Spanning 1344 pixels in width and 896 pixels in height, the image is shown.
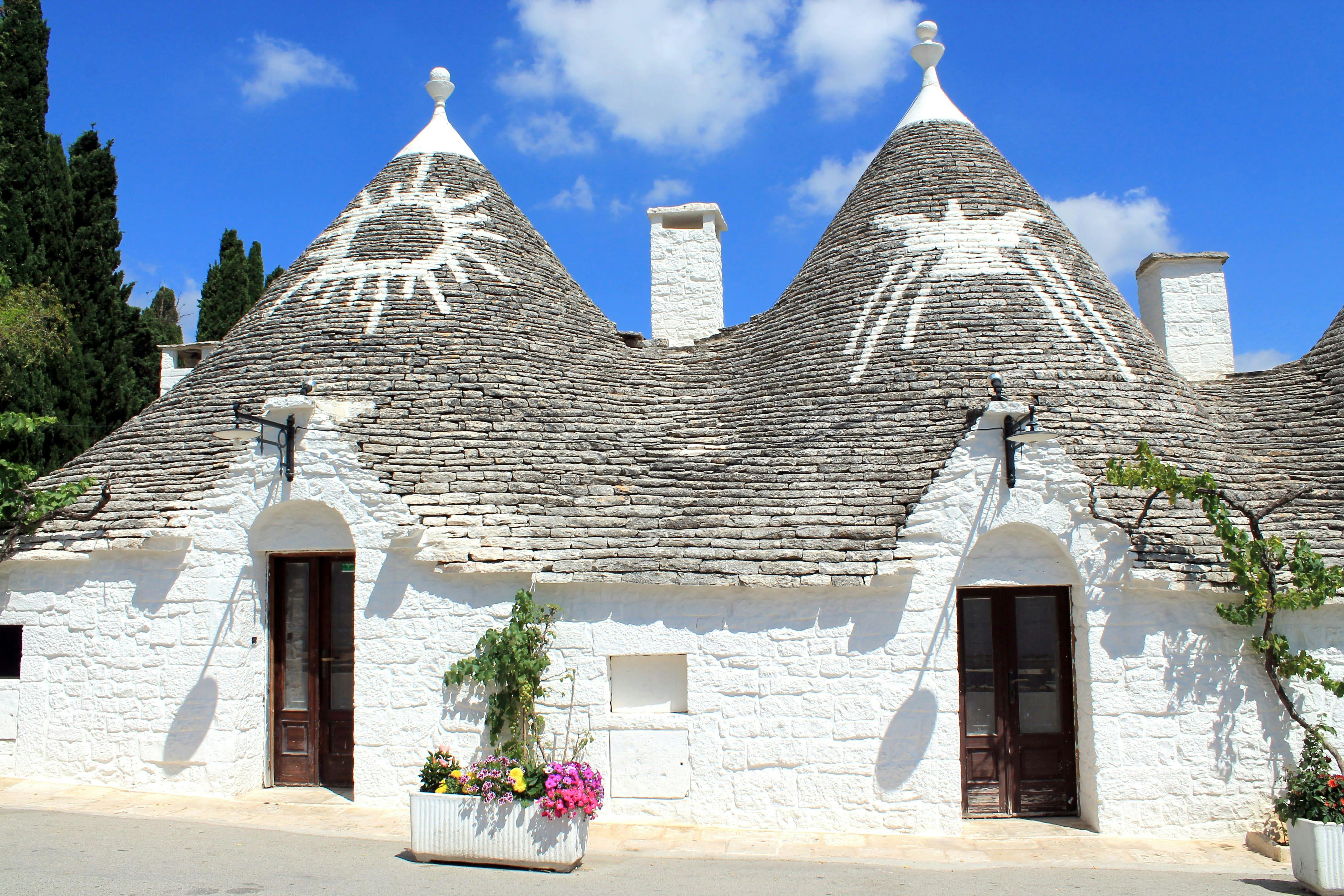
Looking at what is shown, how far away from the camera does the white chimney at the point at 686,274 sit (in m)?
12.4

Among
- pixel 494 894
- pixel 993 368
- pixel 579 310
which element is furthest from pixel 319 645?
pixel 993 368

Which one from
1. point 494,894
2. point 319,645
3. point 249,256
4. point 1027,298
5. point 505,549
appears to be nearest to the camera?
point 494,894

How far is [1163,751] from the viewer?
23.2 ft

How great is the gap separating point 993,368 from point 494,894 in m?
6.42

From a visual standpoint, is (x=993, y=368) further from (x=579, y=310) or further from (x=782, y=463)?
(x=579, y=310)

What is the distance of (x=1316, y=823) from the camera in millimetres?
6020

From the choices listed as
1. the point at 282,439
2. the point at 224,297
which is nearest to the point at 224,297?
the point at 224,297

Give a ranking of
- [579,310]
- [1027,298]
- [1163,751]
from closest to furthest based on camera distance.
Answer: [1163,751] < [1027,298] < [579,310]

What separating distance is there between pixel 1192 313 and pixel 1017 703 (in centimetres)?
710

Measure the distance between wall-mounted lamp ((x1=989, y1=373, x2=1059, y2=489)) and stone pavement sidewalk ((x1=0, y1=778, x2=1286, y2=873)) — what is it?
2.92m

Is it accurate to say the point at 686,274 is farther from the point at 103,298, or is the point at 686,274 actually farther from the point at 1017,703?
the point at 103,298

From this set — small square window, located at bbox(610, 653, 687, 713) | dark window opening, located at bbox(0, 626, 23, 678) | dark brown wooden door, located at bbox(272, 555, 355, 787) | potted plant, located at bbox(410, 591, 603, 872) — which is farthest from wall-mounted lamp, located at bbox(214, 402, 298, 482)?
small square window, located at bbox(610, 653, 687, 713)

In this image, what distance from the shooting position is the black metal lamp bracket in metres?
7.93

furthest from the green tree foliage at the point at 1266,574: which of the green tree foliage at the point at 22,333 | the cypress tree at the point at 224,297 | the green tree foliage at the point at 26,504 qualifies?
the cypress tree at the point at 224,297
